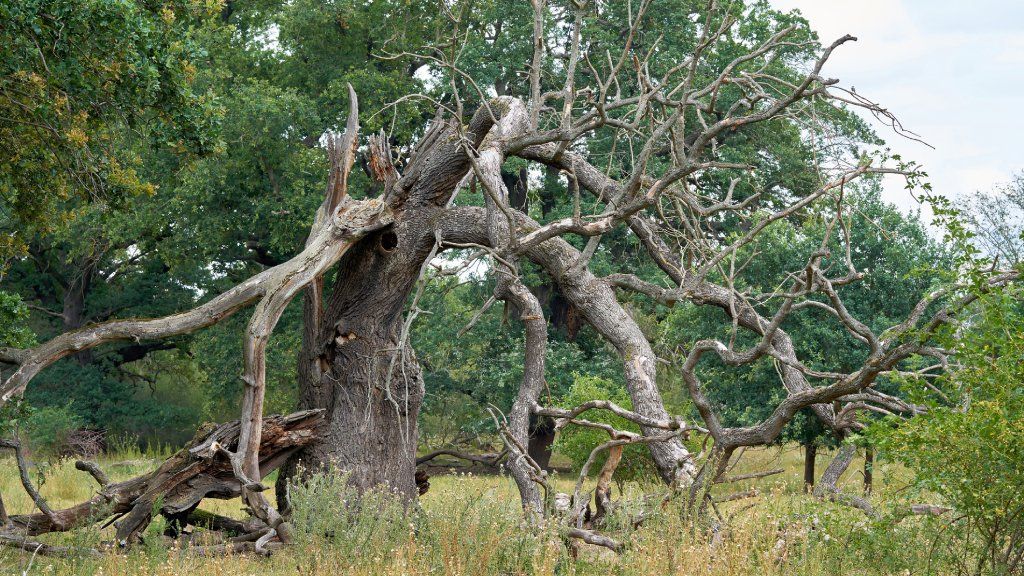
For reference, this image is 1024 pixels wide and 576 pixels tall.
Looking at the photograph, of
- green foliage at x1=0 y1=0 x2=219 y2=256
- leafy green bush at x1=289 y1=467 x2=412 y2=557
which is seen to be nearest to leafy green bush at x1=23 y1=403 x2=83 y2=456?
green foliage at x1=0 y1=0 x2=219 y2=256

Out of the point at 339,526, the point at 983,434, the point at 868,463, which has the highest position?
the point at 983,434

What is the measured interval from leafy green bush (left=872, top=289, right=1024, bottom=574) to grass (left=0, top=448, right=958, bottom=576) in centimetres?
73

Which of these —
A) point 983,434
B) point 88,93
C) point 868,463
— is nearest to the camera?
point 983,434

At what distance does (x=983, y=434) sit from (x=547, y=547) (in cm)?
292

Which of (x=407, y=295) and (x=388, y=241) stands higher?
(x=388, y=241)

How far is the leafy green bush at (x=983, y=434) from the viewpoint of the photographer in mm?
5355

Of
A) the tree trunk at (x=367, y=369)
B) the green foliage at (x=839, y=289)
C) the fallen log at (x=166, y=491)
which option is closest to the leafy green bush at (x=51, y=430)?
the fallen log at (x=166, y=491)

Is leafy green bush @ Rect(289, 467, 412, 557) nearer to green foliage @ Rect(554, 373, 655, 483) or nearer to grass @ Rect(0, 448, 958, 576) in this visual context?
grass @ Rect(0, 448, 958, 576)

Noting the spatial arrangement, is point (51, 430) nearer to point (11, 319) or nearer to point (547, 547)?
point (11, 319)

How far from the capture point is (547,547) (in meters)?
6.18

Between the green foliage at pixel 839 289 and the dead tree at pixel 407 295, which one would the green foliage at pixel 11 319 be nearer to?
the dead tree at pixel 407 295

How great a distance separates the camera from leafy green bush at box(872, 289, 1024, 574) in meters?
5.36

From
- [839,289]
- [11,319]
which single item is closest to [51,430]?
[11,319]

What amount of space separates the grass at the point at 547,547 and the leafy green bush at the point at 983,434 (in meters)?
0.73
